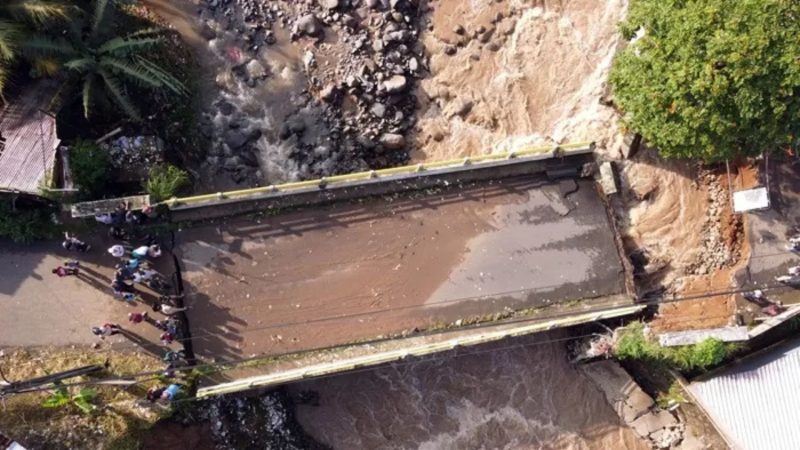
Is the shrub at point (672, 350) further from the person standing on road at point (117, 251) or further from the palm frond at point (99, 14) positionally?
the palm frond at point (99, 14)

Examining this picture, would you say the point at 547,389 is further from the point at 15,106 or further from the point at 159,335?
the point at 15,106

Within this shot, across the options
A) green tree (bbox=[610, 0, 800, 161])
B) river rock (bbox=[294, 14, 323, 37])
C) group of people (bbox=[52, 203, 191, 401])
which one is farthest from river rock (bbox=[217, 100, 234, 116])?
green tree (bbox=[610, 0, 800, 161])

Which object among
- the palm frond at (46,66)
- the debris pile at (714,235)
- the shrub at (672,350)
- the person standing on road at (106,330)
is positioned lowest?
the shrub at (672,350)

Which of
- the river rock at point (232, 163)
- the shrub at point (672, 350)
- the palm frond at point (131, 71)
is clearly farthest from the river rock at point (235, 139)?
the shrub at point (672, 350)

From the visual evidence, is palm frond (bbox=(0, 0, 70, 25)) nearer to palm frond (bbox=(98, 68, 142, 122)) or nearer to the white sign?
palm frond (bbox=(98, 68, 142, 122))

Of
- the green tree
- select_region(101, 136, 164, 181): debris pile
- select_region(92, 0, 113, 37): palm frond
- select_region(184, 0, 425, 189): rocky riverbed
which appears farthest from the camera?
select_region(184, 0, 425, 189): rocky riverbed

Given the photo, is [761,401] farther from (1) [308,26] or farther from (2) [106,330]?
(2) [106,330]
